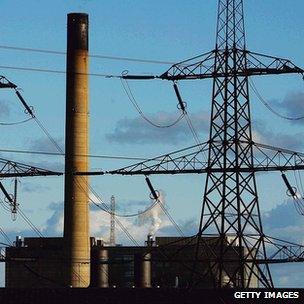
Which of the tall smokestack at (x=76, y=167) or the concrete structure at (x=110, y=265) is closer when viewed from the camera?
the tall smokestack at (x=76, y=167)

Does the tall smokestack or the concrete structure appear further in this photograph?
the concrete structure

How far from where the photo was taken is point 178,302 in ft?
233

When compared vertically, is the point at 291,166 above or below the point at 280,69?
below

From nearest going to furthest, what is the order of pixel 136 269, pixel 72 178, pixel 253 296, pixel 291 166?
1. pixel 253 296
2. pixel 291 166
3. pixel 136 269
4. pixel 72 178

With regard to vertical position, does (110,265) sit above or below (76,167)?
below

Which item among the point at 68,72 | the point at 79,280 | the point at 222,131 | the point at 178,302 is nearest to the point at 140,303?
the point at 178,302

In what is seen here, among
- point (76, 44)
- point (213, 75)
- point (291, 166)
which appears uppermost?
point (76, 44)

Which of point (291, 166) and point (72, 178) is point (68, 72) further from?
point (291, 166)

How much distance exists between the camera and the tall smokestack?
92.8m

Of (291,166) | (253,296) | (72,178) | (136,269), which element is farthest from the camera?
(72,178)

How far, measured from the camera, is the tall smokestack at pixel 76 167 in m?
92.8

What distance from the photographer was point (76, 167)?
93750mm

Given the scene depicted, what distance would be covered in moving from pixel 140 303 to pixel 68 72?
29.5 metres

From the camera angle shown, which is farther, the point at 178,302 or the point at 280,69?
the point at 280,69
